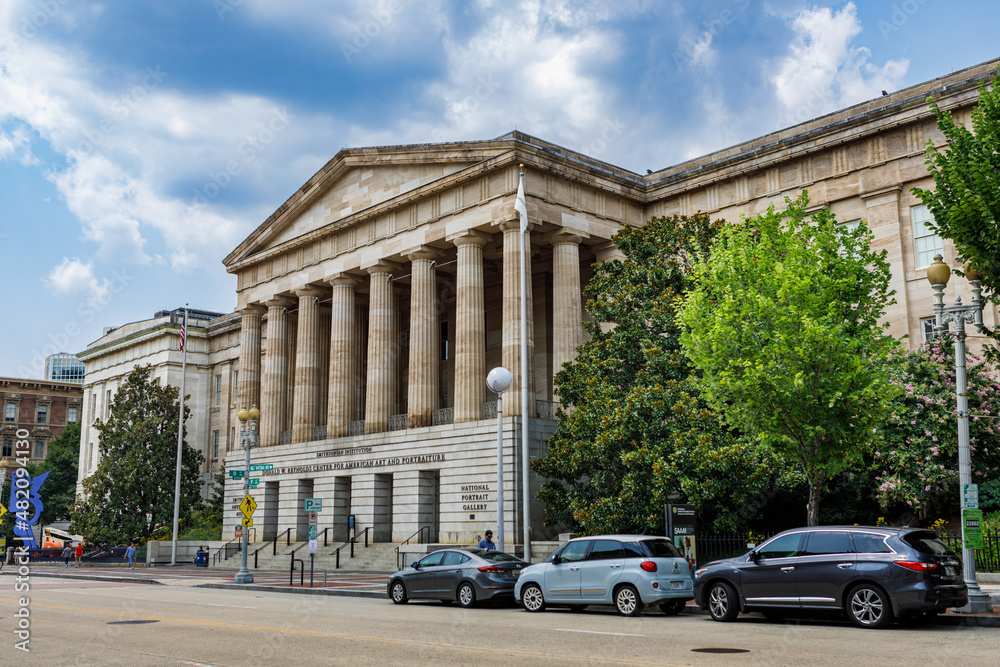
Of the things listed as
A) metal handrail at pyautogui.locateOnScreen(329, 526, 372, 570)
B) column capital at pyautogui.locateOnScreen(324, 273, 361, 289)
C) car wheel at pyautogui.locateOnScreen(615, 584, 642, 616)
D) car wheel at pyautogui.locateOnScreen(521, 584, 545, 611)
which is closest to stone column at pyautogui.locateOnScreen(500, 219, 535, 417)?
metal handrail at pyautogui.locateOnScreen(329, 526, 372, 570)

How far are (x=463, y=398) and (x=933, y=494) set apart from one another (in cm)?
1894

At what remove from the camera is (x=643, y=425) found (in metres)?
28.2

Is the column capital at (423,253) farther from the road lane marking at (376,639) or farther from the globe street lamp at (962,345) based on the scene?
the globe street lamp at (962,345)

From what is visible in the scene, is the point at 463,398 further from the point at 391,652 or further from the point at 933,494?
the point at 391,652

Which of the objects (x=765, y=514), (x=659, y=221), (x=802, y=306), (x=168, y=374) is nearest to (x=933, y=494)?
(x=765, y=514)

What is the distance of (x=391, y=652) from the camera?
39.2 feet

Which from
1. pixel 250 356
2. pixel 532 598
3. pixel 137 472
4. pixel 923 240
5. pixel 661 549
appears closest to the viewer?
pixel 661 549

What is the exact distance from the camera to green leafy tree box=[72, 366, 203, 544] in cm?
5506

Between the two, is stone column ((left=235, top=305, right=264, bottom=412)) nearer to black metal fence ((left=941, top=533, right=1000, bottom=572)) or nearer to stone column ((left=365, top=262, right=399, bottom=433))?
stone column ((left=365, top=262, right=399, bottom=433))

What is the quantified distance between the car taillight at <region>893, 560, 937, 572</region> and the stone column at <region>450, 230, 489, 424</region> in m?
24.8

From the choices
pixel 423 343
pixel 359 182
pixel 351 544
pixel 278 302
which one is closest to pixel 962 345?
pixel 423 343

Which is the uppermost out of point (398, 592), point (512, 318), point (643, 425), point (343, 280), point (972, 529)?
point (343, 280)

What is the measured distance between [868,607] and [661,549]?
4.45 meters

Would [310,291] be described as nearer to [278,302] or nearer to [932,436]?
[278,302]
